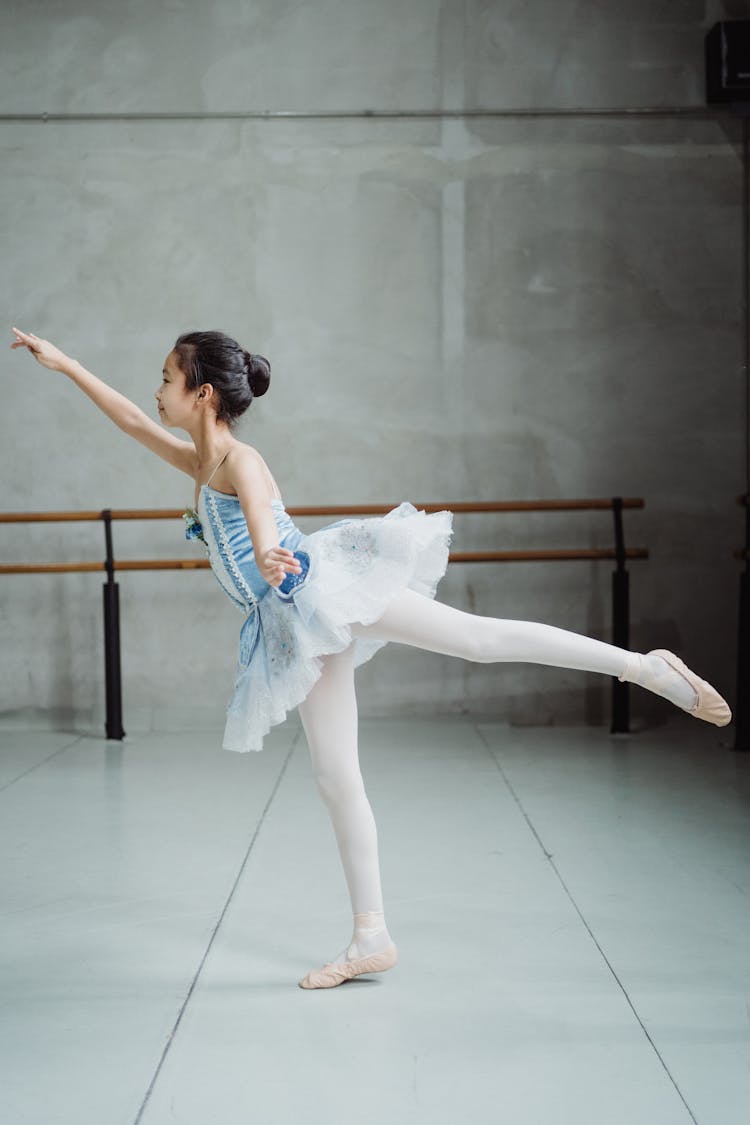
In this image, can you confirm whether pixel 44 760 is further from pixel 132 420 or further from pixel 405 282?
pixel 405 282

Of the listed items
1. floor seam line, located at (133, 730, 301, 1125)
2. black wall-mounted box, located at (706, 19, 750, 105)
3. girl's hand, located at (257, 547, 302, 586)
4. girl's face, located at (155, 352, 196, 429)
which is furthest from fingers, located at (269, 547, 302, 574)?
black wall-mounted box, located at (706, 19, 750, 105)

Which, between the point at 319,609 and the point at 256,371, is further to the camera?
the point at 256,371

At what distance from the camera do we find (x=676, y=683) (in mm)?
2125

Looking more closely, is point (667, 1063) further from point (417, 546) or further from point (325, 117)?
point (325, 117)

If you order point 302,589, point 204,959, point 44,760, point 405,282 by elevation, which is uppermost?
point 405,282

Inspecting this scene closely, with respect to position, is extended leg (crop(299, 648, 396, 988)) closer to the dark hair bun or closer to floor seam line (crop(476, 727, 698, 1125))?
floor seam line (crop(476, 727, 698, 1125))

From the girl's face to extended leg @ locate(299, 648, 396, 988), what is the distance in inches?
20.6

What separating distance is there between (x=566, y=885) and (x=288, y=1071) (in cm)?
111

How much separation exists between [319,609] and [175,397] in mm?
487

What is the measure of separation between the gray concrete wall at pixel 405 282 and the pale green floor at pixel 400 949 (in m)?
1.17

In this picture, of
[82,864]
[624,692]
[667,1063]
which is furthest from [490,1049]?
[624,692]

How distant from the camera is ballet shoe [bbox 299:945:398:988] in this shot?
205cm

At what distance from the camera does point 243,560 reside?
209cm

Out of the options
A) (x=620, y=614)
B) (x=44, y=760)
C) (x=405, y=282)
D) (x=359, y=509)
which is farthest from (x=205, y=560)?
(x=620, y=614)
